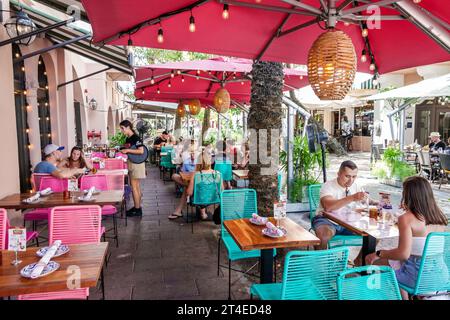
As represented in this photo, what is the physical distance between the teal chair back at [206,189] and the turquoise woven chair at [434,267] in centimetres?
359

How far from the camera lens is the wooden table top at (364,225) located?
3352mm

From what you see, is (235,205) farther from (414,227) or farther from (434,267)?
(434,267)

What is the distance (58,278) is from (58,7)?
6328mm

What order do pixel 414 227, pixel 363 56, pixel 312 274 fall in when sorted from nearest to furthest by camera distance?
pixel 312 274 → pixel 414 227 → pixel 363 56

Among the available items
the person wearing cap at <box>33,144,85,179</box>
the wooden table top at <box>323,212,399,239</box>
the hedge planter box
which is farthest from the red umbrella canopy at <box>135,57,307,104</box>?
the hedge planter box

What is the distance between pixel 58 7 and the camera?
6922 millimetres

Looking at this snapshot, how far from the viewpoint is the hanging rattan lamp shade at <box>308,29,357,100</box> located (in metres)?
2.68

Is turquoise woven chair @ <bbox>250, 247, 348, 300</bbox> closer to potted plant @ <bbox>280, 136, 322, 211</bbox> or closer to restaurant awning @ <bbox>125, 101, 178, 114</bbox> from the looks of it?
potted plant @ <bbox>280, 136, 322, 211</bbox>

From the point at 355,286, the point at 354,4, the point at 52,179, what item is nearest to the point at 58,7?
the point at 52,179

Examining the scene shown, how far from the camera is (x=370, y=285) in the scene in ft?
7.11

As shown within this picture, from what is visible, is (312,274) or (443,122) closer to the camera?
(312,274)

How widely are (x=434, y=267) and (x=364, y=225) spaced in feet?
2.69

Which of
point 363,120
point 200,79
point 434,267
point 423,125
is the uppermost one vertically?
point 200,79

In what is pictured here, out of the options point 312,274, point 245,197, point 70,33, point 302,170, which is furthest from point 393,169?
point 70,33
